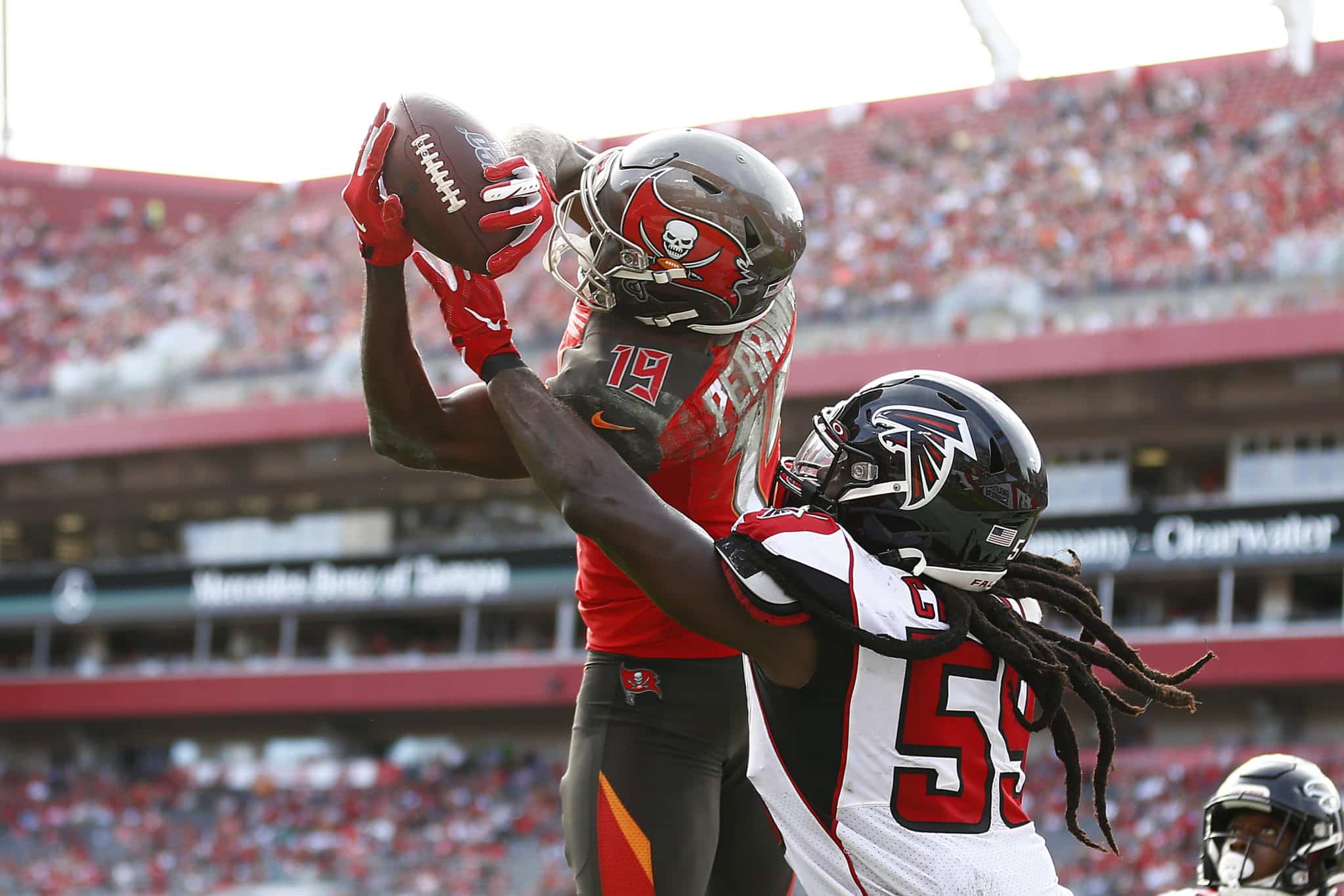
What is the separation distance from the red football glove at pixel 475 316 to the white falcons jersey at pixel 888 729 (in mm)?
591

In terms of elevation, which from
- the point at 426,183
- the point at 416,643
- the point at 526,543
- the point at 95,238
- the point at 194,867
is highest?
the point at 95,238

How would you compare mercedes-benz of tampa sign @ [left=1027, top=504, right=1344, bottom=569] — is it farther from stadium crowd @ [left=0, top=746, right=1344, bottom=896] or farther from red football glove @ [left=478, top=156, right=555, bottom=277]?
red football glove @ [left=478, top=156, right=555, bottom=277]

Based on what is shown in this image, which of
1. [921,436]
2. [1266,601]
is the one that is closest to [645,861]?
[921,436]

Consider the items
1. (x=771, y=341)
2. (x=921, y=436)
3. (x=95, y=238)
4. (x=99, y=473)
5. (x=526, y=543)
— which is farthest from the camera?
(x=95, y=238)

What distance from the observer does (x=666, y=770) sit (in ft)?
10.1

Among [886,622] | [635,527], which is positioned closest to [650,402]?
[635,527]

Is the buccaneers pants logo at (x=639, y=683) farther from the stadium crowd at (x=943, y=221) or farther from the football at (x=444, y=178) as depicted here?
the stadium crowd at (x=943, y=221)

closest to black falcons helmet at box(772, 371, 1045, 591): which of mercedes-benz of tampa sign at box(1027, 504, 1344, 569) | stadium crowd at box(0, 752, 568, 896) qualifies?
stadium crowd at box(0, 752, 568, 896)

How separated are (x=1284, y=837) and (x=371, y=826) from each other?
55.8 feet

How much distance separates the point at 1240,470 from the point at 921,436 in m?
17.6

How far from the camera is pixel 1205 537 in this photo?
58.1 feet

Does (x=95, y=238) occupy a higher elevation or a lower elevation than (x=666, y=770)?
higher

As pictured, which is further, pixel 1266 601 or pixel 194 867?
pixel 194 867

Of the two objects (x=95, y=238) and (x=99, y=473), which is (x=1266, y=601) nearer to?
(x=99, y=473)
